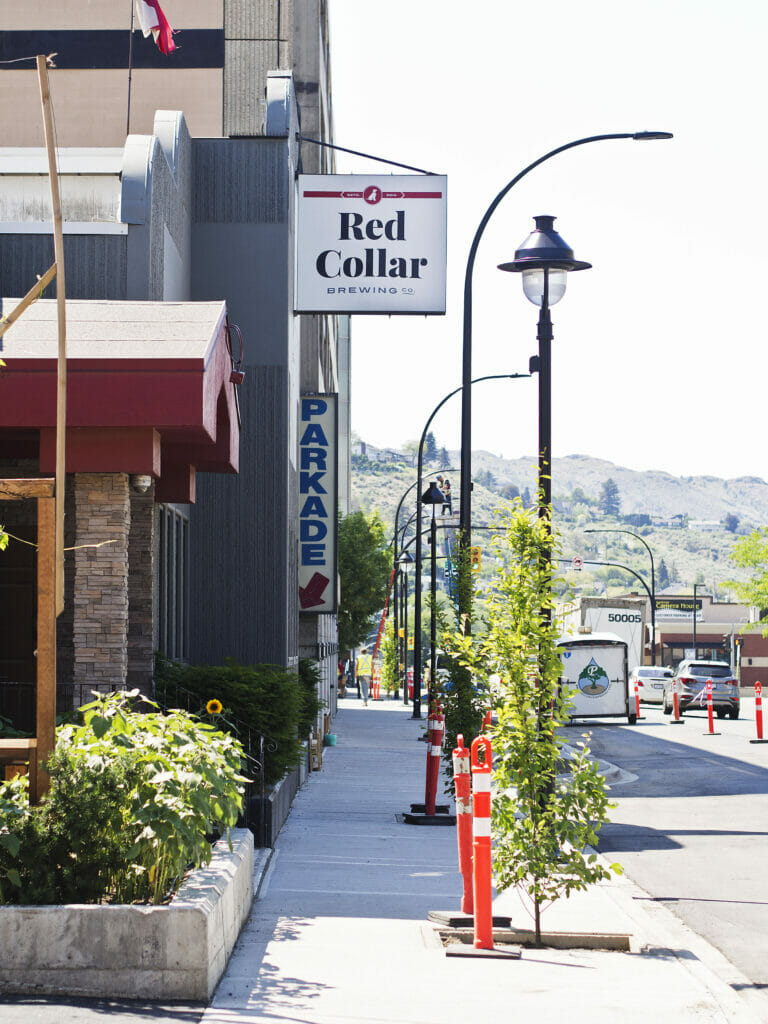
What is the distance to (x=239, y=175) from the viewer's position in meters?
19.8

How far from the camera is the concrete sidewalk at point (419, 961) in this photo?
7395 millimetres

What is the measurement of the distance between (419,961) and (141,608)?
21.3 feet

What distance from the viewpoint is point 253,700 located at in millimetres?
14430

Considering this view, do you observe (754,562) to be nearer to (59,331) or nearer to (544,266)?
(544,266)

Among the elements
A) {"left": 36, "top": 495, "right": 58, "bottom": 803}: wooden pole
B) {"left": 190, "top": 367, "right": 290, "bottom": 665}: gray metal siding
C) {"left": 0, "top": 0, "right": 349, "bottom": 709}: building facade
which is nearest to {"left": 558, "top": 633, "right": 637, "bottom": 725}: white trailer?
{"left": 0, "top": 0, "right": 349, "bottom": 709}: building facade

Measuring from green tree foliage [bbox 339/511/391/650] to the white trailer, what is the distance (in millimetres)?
13984

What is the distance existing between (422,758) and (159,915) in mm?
20904

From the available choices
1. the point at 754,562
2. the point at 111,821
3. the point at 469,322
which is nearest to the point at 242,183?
the point at 469,322

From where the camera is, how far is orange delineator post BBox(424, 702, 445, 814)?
16125mm

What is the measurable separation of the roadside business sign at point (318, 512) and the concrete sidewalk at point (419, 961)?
1002 centimetres

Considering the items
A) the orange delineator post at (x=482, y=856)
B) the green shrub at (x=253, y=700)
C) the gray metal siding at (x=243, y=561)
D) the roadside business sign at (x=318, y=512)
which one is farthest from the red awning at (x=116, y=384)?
the roadside business sign at (x=318, y=512)

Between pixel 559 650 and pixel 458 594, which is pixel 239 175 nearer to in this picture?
pixel 458 594

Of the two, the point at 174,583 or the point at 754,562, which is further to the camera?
the point at 754,562

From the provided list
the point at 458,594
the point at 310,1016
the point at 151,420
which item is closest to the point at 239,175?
the point at 458,594
